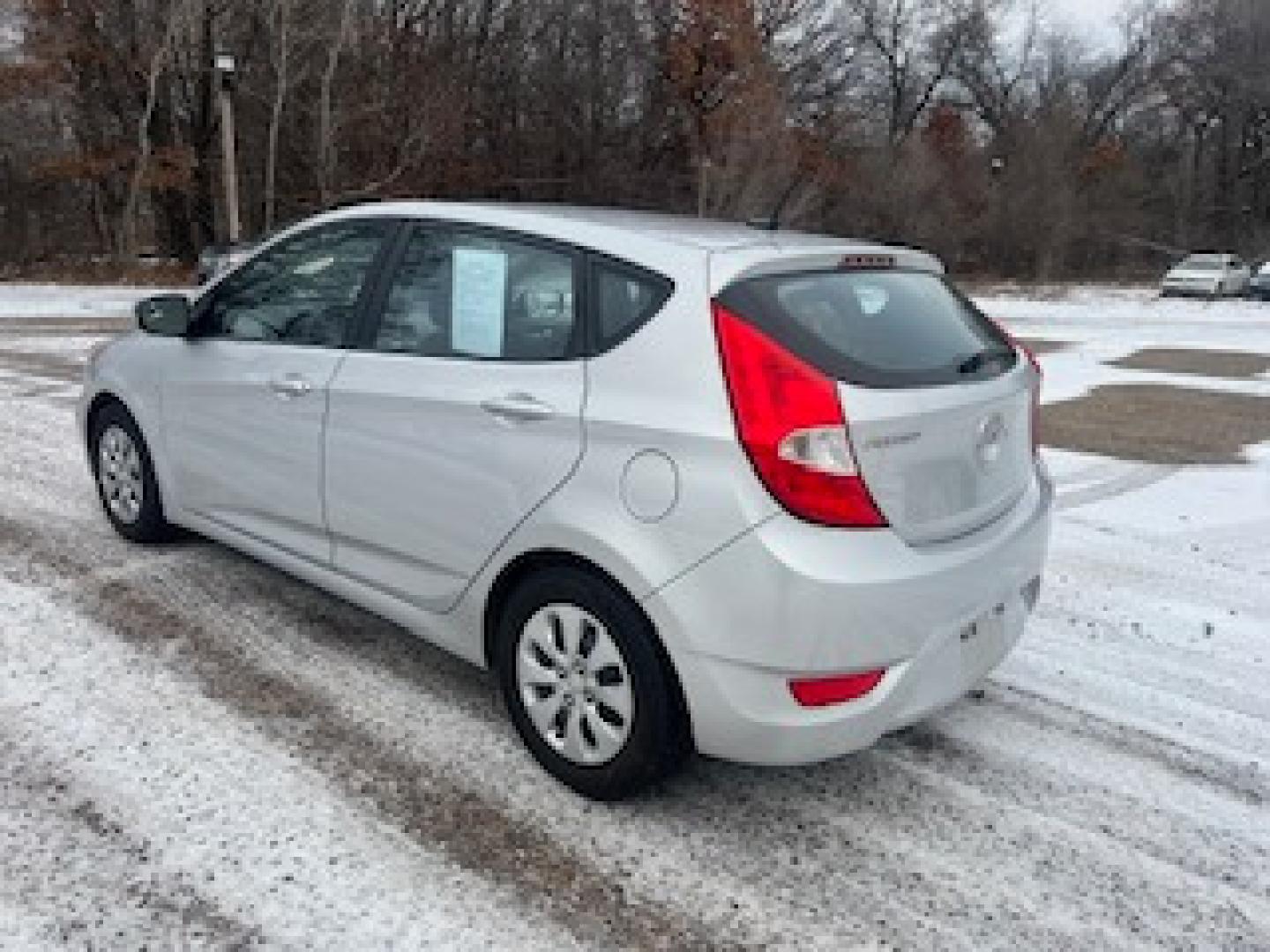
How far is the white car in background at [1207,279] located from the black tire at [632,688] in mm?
31702

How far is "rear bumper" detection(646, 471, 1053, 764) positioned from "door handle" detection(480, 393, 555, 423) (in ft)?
2.05

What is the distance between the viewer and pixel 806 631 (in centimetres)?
261

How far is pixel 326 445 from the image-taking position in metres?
3.60

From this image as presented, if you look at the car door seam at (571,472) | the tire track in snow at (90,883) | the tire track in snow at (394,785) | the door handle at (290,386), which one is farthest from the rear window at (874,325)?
the tire track in snow at (90,883)

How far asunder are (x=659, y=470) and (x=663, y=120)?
3764 cm

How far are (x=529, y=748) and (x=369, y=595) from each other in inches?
32.6

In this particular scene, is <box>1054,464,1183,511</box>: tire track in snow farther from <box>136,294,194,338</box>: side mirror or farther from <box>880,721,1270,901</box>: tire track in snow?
<box>136,294,194,338</box>: side mirror

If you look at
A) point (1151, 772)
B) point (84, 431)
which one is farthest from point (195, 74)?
point (1151, 772)

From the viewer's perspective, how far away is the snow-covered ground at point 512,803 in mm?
2562

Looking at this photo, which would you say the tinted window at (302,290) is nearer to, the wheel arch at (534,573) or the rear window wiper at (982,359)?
the wheel arch at (534,573)

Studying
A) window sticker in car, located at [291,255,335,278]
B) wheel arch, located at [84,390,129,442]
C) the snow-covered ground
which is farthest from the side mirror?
the snow-covered ground

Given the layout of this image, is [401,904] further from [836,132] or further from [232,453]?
[836,132]

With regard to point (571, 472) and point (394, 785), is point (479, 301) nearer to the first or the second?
point (571, 472)

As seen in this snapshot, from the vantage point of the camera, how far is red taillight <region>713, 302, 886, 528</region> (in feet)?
8.61
